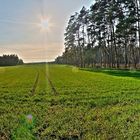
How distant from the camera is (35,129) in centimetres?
900

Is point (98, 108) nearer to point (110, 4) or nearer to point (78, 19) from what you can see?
point (110, 4)

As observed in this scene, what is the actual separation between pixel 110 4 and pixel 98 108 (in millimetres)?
48783

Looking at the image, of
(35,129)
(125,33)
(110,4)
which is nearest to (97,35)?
(110,4)

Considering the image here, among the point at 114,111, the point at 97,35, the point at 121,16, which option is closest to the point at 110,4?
the point at 121,16

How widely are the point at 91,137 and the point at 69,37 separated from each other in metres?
94.6

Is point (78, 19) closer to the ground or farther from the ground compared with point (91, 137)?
farther from the ground

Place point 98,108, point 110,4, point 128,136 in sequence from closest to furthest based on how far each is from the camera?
point 128,136 < point 98,108 < point 110,4

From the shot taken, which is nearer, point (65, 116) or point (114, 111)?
point (65, 116)

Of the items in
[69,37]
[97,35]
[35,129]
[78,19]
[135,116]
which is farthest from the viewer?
[69,37]

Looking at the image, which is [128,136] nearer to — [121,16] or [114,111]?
[114,111]

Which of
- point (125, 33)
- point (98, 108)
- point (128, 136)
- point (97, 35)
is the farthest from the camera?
point (97, 35)

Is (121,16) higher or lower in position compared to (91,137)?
higher

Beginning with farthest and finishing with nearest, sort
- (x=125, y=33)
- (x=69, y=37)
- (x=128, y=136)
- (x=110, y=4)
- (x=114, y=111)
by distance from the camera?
(x=69, y=37) < (x=110, y=4) < (x=125, y=33) < (x=114, y=111) < (x=128, y=136)

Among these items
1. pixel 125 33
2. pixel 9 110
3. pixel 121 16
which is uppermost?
pixel 121 16
